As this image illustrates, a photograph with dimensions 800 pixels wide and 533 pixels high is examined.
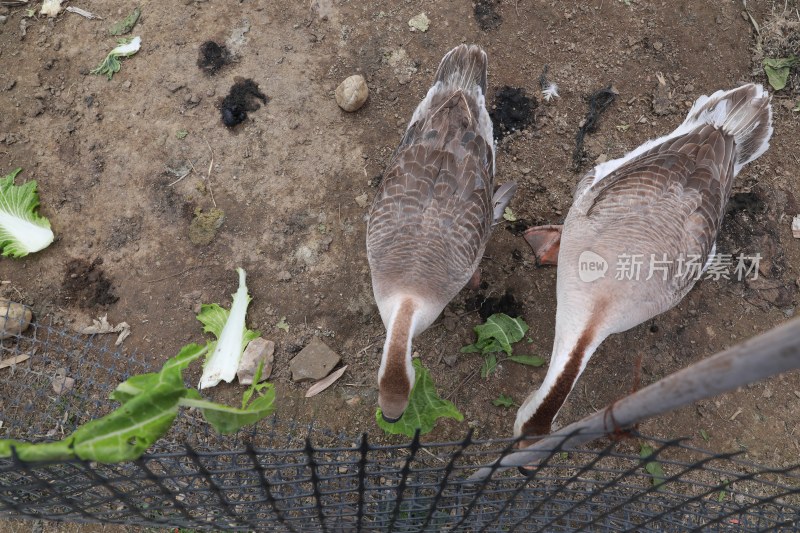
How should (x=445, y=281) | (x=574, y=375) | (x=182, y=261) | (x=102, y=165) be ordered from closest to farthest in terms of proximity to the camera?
(x=574, y=375) → (x=445, y=281) → (x=182, y=261) → (x=102, y=165)

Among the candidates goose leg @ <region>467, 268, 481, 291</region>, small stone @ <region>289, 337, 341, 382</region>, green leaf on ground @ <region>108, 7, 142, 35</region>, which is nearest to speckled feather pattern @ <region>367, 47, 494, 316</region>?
goose leg @ <region>467, 268, 481, 291</region>

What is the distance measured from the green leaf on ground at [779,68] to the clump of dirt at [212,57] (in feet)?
19.3

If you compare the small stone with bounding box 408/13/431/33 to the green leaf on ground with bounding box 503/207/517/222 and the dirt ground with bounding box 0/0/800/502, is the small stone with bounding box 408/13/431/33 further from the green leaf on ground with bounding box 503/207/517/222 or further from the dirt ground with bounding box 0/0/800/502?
the green leaf on ground with bounding box 503/207/517/222

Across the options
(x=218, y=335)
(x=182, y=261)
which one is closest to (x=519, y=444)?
(x=218, y=335)

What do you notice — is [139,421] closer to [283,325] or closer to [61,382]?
[283,325]

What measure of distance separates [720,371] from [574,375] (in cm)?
165

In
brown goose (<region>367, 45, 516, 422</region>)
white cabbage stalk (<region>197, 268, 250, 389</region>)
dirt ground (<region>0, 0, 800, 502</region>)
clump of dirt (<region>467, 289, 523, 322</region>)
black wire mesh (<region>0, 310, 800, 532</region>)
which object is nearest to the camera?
black wire mesh (<region>0, 310, 800, 532</region>)

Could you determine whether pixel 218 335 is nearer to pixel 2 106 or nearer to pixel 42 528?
pixel 42 528

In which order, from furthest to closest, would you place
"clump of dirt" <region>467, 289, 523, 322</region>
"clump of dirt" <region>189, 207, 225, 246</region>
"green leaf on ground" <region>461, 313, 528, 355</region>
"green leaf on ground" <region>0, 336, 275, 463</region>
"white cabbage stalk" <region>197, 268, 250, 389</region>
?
"clump of dirt" <region>189, 207, 225, 246</region>
"clump of dirt" <region>467, 289, 523, 322</region>
"green leaf on ground" <region>461, 313, 528, 355</region>
"white cabbage stalk" <region>197, 268, 250, 389</region>
"green leaf on ground" <region>0, 336, 275, 463</region>

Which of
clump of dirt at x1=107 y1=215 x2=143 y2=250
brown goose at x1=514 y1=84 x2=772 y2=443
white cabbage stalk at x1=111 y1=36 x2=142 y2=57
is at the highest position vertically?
white cabbage stalk at x1=111 y1=36 x2=142 y2=57

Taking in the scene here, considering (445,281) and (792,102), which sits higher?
(792,102)

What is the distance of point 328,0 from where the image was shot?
5.58 metres

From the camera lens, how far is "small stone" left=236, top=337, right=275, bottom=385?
14.0 ft

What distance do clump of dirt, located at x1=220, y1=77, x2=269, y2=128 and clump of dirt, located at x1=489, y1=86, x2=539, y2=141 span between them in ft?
8.10
